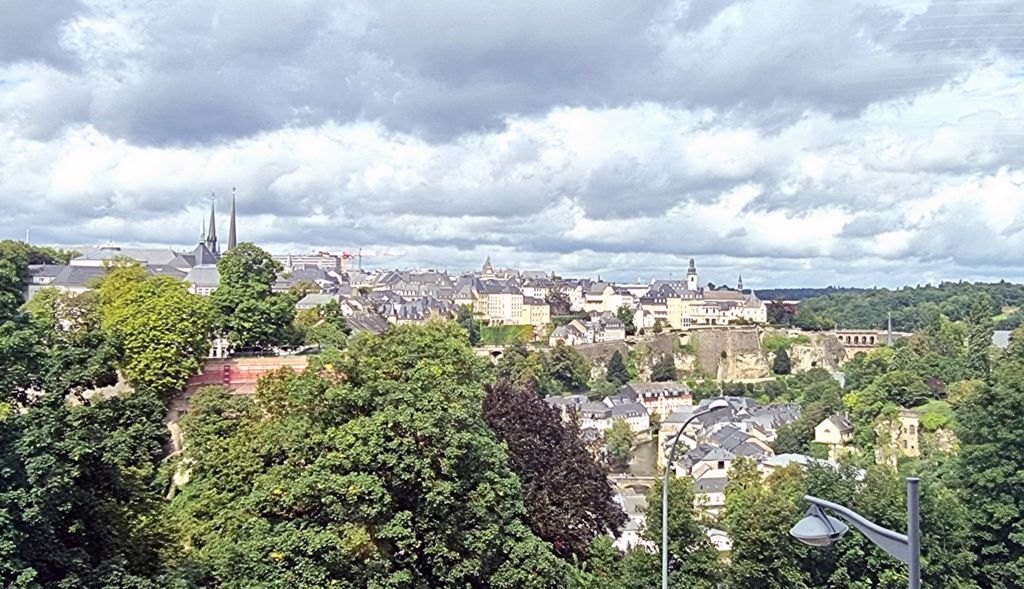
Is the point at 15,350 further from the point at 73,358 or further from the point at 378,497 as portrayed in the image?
the point at 378,497

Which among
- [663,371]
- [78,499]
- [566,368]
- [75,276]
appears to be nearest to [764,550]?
[78,499]

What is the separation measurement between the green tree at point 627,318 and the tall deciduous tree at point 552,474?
74.8 meters

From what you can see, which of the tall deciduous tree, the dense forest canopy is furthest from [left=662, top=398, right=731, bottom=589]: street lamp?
the dense forest canopy

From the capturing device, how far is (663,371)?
282 feet

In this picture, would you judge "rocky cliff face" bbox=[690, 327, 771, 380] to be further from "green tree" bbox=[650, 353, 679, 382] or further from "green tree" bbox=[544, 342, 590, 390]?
"green tree" bbox=[544, 342, 590, 390]

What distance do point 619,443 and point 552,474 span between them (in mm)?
36121

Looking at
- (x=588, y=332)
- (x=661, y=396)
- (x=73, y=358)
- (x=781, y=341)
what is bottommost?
(x=661, y=396)

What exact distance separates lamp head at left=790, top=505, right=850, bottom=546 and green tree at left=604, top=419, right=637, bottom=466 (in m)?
49.0

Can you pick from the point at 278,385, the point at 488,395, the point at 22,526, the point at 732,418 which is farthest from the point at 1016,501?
the point at 732,418

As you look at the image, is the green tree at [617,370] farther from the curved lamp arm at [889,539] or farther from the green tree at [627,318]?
the curved lamp arm at [889,539]

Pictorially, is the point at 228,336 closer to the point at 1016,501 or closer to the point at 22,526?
the point at 22,526

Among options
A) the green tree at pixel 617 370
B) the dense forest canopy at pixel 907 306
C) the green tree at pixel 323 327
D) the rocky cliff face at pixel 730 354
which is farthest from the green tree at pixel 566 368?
the dense forest canopy at pixel 907 306

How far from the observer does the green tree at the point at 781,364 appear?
92625mm

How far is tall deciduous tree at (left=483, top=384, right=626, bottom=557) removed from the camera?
19.6 m
